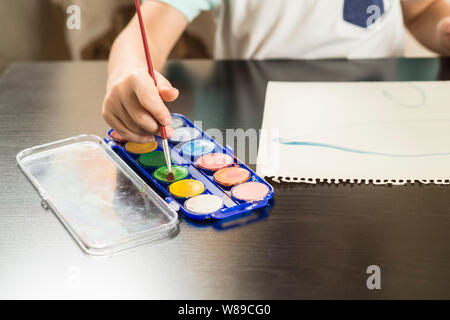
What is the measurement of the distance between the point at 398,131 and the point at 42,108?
0.45m

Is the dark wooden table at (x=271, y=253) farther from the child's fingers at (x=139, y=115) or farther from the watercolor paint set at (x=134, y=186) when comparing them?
the child's fingers at (x=139, y=115)

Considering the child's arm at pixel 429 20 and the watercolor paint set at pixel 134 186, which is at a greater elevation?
the child's arm at pixel 429 20

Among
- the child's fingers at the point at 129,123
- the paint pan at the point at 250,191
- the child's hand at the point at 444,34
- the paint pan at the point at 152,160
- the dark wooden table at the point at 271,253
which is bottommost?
the dark wooden table at the point at 271,253

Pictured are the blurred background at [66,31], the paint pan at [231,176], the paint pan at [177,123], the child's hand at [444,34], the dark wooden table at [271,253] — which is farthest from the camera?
the blurred background at [66,31]

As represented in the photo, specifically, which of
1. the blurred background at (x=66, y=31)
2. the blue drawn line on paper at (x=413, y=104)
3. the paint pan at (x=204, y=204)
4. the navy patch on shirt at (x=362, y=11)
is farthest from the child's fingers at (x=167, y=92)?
the blurred background at (x=66, y=31)

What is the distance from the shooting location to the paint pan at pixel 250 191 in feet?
1.62

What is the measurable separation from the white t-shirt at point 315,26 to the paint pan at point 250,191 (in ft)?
1.46

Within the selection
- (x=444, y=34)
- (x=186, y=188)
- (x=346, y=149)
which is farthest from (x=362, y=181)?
(x=444, y=34)

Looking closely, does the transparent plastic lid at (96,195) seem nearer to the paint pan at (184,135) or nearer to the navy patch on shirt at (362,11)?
the paint pan at (184,135)

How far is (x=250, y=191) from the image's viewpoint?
1.65 ft

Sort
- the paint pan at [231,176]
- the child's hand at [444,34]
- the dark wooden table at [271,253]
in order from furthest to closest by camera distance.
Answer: the child's hand at [444,34], the paint pan at [231,176], the dark wooden table at [271,253]

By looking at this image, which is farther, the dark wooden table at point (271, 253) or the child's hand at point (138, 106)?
the child's hand at point (138, 106)

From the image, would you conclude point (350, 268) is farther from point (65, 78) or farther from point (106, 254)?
point (65, 78)
